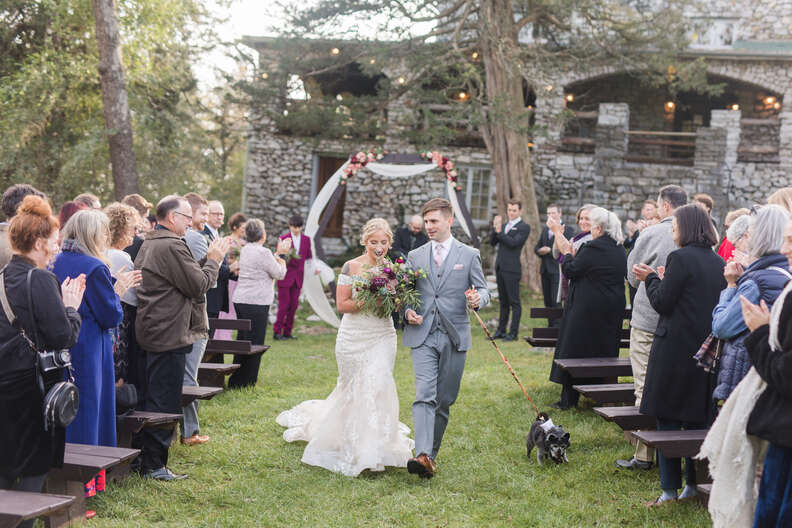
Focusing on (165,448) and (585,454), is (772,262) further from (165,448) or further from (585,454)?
(165,448)

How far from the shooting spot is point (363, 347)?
566cm

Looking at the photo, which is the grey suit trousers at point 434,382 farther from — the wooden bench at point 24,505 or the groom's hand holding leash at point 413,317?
the wooden bench at point 24,505

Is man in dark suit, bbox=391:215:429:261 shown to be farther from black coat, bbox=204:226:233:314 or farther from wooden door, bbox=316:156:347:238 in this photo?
wooden door, bbox=316:156:347:238

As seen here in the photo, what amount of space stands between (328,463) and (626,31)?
42.3 ft

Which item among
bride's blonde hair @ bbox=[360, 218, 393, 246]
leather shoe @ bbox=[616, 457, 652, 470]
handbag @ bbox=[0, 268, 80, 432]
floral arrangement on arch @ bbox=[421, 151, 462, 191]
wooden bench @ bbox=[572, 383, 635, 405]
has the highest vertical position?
floral arrangement on arch @ bbox=[421, 151, 462, 191]

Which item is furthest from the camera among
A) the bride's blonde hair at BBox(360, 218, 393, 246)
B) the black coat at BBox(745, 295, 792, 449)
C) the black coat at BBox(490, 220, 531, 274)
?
the black coat at BBox(490, 220, 531, 274)

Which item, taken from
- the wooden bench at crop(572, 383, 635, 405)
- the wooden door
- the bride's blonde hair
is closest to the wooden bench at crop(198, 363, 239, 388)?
the bride's blonde hair

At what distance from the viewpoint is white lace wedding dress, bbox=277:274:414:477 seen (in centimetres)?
547

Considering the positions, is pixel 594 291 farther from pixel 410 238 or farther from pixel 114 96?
pixel 114 96

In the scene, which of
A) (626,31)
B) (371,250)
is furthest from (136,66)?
(371,250)

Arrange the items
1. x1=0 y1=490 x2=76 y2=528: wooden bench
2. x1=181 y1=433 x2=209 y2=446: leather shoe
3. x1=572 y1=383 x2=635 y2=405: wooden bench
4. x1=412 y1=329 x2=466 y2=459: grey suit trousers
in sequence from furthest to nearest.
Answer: x1=572 y1=383 x2=635 y2=405: wooden bench, x1=181 y1=433 x2=209 y2=446: leather shoe, x1=412 y1=329 x2=466 y2=459: grey suit trousers, x1=0 y1=490 x2=76 y2=528: wooden bench

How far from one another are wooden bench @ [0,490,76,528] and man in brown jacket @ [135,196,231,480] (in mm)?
1660

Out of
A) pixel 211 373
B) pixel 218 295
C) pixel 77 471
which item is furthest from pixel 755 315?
pixel 218 295

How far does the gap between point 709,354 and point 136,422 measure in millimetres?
3906
